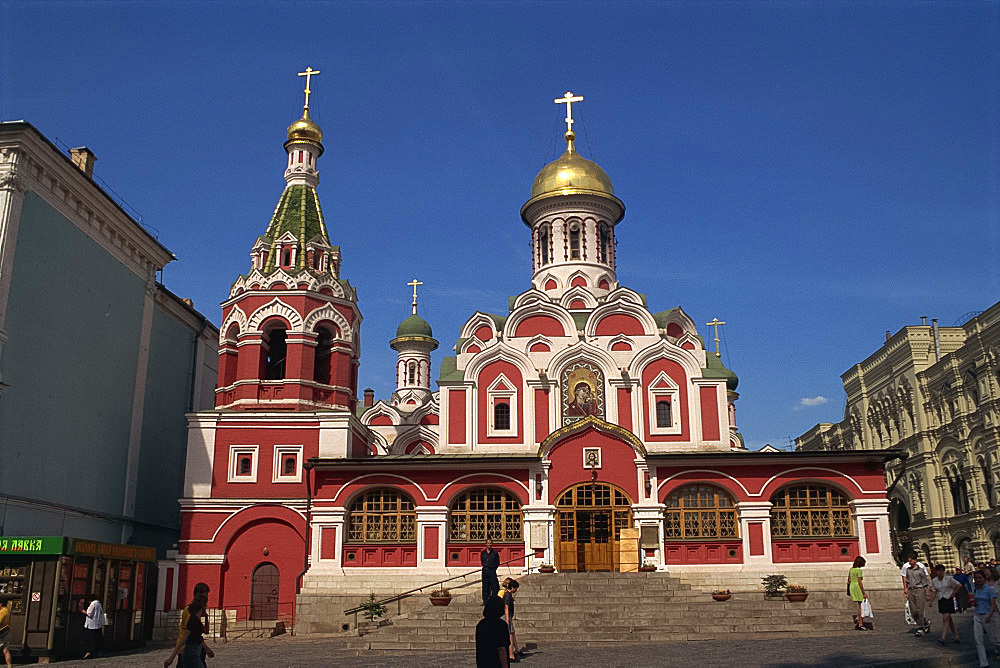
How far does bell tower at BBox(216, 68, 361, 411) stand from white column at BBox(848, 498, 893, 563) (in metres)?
15.0

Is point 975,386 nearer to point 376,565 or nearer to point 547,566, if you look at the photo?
point 547,566

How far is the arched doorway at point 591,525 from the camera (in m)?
24.3

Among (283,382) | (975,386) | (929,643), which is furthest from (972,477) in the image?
(283,382)

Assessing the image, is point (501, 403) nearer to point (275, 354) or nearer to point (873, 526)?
point (275, 354)

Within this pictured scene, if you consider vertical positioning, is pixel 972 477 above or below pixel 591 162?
below

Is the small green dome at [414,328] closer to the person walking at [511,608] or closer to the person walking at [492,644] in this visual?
the person walking at [511,608]

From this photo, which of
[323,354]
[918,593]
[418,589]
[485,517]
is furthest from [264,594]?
[918,593]

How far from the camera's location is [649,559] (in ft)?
79.1

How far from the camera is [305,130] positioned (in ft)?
102

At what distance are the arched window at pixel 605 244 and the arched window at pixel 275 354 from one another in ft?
37.6

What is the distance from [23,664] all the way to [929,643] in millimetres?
16640

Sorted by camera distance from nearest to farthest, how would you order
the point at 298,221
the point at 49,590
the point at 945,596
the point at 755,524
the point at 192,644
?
the point at 192,644, the point at 945,596, the point at 49,590, the point at 755,524, the point at 298,221

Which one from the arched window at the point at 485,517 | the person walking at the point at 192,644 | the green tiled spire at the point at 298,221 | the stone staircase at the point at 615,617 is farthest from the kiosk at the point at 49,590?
the green tiled spire at the point at 298,221

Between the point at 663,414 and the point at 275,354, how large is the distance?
39.9 ft
